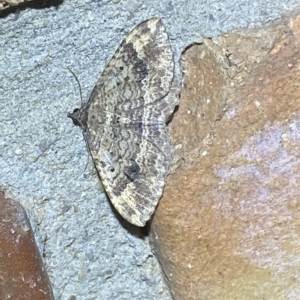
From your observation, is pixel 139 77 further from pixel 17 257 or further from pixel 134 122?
pixel 17 257

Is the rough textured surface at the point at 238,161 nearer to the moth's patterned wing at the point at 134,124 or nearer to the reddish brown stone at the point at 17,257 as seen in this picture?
the moth's patterned wing at the point at 134,124

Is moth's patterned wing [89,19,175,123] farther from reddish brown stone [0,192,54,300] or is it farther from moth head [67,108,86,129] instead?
reddish brown stone [0,192,54,300]

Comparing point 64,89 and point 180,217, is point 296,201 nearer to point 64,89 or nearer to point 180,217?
point 180,217

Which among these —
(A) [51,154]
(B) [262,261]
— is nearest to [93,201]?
(A) [51,154]

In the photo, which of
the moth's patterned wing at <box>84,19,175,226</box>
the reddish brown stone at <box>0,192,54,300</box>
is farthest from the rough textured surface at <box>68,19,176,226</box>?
the reddish brown stone at <box>0,192,54,300</box>

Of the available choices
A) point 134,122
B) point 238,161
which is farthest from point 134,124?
point 238,161

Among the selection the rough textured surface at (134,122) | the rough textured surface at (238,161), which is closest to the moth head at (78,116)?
the rough textured surface at (134,122)
